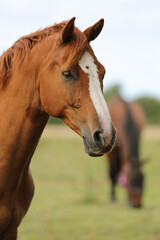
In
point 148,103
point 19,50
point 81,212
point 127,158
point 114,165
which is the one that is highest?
point 19,50

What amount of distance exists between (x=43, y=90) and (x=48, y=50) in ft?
1.01

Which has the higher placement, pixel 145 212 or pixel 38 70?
pixel 38 70

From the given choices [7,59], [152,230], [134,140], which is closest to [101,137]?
[7,59]

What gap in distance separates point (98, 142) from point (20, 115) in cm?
70

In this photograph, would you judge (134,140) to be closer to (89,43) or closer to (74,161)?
(89,43)

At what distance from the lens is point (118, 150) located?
984 cm

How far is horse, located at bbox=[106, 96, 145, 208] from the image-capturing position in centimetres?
871

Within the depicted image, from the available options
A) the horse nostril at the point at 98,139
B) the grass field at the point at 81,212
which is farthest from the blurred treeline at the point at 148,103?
the horse nostril at the point at 98,139

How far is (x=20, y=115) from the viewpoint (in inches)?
122

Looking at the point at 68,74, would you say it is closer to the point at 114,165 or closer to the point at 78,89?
the point at 78,89

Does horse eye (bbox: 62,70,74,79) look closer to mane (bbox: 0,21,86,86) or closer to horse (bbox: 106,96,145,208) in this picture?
mane (bbox: 0,21,86,86)

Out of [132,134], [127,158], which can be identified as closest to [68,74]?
[127,158]

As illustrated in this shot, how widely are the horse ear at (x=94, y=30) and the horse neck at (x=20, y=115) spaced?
493 mm

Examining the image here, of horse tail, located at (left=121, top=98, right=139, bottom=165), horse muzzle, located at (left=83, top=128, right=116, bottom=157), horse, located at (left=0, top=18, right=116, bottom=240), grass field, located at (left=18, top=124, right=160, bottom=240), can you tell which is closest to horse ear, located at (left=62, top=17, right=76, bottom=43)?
horse, located at (left=0, top=18, right=116, bottom=240)
